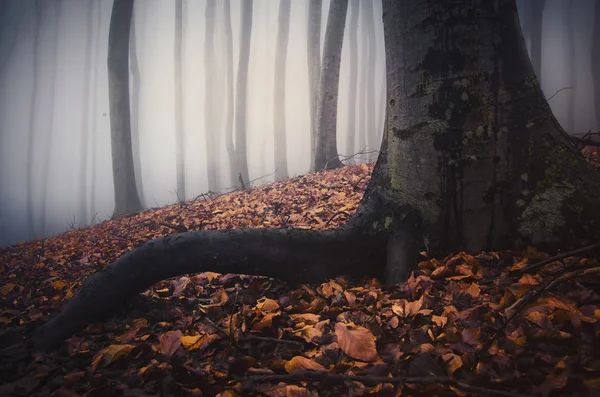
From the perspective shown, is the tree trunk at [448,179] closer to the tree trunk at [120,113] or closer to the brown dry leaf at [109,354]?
the brown dry leaf at [109,354]

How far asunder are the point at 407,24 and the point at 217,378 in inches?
81.2

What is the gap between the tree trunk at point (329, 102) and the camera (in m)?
6.58

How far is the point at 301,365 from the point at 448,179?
126 cm

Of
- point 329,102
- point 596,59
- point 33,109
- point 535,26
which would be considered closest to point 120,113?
point 329,102

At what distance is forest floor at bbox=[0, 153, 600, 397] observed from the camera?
0.90 metres

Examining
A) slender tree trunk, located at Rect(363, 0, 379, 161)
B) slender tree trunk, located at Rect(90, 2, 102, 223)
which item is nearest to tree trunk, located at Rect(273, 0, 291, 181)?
slender tree trunk, located at Rect(363, 0, 379, 161)

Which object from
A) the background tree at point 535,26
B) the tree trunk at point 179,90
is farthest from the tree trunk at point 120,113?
the background tree at point 535,26

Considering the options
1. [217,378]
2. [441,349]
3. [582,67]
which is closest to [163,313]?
[217,378]

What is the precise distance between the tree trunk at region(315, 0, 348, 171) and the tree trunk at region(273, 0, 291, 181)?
10.5 metres

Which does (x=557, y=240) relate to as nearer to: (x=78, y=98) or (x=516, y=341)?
(x=516, y=341)

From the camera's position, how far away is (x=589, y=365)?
0.81 meters

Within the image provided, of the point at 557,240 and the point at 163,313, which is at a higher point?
the point at 557,240

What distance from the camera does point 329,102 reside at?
6.59 meters

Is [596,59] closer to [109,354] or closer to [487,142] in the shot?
[487,142]
